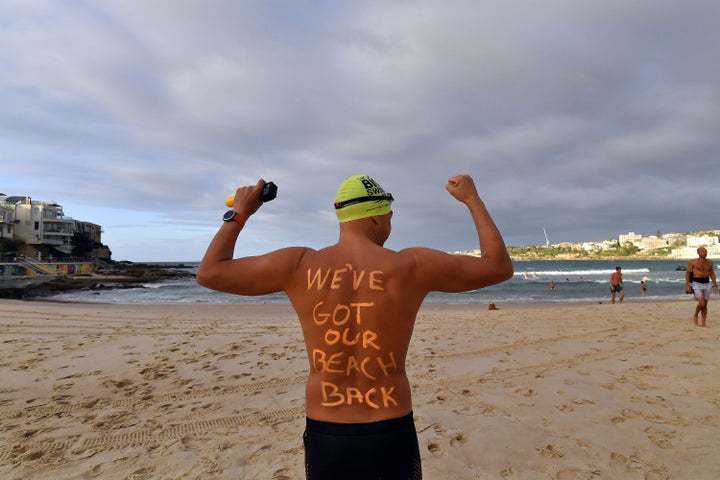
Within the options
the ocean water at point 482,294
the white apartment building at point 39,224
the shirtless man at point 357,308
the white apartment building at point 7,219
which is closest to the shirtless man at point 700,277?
the shirtless man at point 357,308

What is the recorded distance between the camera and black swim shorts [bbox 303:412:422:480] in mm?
1519

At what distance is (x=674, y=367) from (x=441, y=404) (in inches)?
162

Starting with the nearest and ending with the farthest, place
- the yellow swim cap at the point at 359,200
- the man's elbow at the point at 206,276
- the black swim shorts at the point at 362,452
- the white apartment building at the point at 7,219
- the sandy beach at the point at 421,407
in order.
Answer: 1. the black swim shorts at the point at 362,452
2. the man's elbow at the point at 206,276
3. the yellow swim cap at the point at 359,200
4. the sandy beach at the point at 421,407
5. the white apartment building at the point at 7,219

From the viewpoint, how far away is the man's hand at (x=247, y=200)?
1.83 metres

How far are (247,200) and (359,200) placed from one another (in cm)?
52

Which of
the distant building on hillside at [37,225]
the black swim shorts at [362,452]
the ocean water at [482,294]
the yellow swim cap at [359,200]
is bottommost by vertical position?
Result: the ocean water at [482,294]

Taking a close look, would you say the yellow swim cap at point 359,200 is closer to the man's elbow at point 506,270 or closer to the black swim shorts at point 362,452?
the man's elbow at point 506,270

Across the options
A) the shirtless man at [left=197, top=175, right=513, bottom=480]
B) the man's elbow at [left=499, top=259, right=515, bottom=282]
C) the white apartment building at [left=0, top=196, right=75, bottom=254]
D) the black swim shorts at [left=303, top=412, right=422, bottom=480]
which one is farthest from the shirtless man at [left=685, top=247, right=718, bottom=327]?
the white apartment building at [left=0, top=196, right=75, bottom=254]

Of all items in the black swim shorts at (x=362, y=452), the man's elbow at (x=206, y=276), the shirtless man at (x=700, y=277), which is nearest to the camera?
the black swim shorts at (x=362, y=452)

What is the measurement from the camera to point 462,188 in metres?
1.86

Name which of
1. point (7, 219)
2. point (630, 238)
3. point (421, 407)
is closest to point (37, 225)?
point (7, 219)

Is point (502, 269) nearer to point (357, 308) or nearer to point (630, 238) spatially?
point (357, 308)

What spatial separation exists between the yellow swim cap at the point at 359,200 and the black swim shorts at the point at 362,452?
0.87 m

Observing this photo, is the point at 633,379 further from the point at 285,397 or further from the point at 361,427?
the point at 361,427
